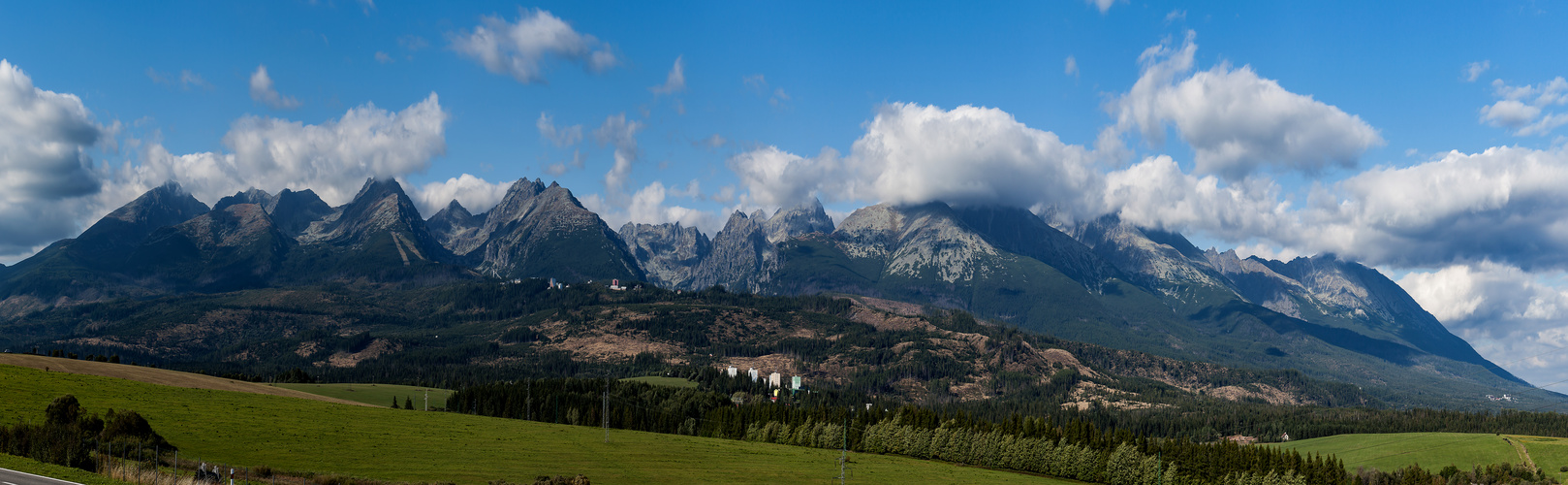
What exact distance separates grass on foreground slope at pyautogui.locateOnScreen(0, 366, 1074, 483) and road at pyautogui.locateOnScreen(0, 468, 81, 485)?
35405mm

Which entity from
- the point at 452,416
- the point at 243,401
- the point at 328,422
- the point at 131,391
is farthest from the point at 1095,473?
the point at 131,391

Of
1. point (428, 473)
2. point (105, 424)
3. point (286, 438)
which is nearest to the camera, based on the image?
point (105, 424)

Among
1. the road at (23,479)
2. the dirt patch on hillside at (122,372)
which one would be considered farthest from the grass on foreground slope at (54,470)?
the dirt patch on hillside at (122,372)

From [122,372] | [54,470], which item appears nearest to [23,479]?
[54,470]

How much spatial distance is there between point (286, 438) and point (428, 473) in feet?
87.2

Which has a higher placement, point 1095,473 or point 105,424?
point 105,424

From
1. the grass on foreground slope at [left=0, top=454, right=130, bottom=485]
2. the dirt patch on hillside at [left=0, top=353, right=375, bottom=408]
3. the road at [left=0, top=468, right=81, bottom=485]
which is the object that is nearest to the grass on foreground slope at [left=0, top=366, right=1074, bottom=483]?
the dirt patch on hillside at [left=0, top=353, right=375, bottom=408]

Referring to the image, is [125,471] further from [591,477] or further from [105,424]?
[591,477]

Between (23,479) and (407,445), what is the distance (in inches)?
2779

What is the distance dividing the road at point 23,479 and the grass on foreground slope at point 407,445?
116 feet

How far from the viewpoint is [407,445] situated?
411ft

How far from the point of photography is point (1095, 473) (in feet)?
626

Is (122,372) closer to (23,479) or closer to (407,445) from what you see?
(407,445)

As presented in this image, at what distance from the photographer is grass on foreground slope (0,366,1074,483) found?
10394cm
